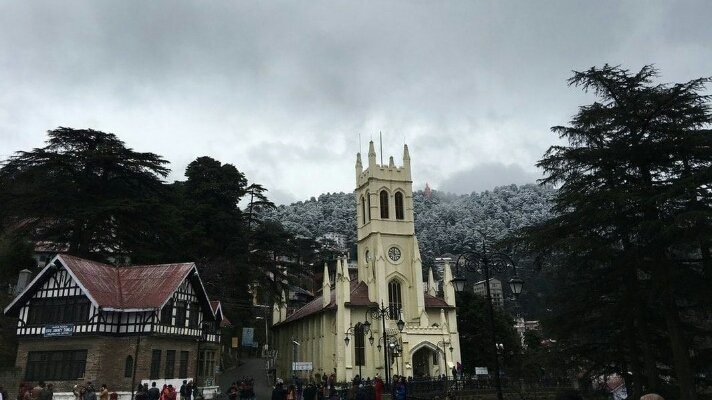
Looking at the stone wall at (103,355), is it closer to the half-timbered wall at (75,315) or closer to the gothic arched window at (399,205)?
the half-timbered wall at (75,315)

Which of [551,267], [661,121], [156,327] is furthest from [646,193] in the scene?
[156,327]

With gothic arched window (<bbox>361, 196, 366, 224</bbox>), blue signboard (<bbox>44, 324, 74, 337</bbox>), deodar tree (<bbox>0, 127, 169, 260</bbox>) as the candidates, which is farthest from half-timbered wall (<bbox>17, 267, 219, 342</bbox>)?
gothic arched window (<bbox>361, 196, 366, 224</bbox>)

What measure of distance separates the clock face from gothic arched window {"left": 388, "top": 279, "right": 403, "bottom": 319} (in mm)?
2263

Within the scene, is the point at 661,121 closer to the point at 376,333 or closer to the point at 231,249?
the point at 376,333

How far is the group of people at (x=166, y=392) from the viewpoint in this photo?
20.6 metres

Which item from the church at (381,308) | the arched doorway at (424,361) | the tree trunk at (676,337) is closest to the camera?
the tree trunk at (676,337)

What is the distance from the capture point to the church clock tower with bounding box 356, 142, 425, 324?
164 feet

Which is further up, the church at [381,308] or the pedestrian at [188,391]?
the church at [381,308]

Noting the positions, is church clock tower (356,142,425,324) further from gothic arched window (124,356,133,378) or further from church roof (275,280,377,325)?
gothic arched window (124,356,133,378)

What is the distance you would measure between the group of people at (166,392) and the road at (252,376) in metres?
7.40

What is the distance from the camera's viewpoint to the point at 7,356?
29844 millimetres

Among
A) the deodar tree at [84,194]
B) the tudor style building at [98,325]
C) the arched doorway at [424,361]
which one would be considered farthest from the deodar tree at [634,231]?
the arched doorway at [424,361]

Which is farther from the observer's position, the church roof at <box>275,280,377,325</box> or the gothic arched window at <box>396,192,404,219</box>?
the gothic arched window at <box>396,192,404,219</box>

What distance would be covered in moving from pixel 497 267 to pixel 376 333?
1109 inches
